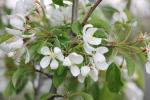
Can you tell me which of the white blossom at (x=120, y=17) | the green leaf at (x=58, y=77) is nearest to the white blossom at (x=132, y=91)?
the white blossom at (x=120, y=17)

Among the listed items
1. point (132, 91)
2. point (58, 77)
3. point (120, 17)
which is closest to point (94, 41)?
point (58, 77)

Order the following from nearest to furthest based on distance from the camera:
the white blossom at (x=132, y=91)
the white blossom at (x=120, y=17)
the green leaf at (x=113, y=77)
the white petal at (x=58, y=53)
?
the white petal at (x=58, y=53) < the green leaf at (x=113, y=77) < the white blossom at (x=120, y=17) < the white blossom at (x=132, y=91)

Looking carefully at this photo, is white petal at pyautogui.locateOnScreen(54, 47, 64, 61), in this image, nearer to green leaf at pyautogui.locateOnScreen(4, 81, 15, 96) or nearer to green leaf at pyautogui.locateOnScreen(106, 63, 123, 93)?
green leaf at pyautogui.locateOnScreen(106, 63, 123, 93)

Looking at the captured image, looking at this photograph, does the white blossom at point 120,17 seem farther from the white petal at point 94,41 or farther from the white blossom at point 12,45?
the white blossom at point 12,45

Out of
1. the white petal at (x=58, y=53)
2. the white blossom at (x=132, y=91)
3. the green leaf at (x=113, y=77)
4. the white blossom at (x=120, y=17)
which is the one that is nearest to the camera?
the white petal at (x=58, y=53)

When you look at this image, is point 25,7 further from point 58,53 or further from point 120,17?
point 120,17

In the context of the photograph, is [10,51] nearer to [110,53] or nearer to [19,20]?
[19,20]

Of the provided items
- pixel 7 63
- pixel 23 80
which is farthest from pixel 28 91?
pixel 23 80
